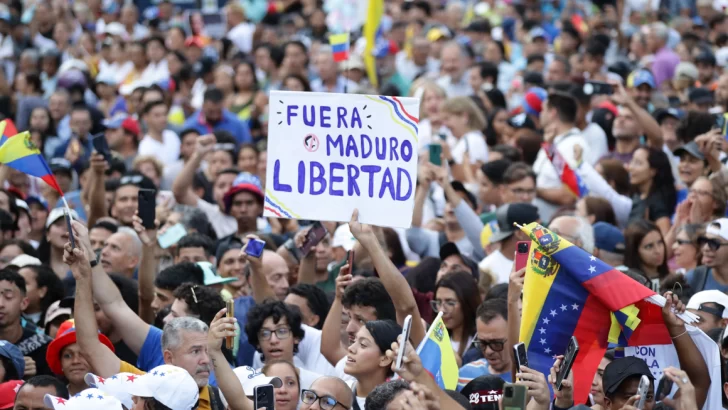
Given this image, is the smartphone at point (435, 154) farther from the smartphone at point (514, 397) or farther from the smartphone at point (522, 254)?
the smartphone at point (514, 397)

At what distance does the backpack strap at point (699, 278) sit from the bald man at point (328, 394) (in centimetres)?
276

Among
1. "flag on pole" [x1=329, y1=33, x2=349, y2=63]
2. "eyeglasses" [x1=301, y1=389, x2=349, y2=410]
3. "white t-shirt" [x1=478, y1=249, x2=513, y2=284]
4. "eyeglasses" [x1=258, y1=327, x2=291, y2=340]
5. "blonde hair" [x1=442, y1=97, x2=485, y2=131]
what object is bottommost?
"eyeglasses" [x1=301, y1=389, x2=349, y2=410]

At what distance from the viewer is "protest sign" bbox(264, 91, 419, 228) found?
277 inches

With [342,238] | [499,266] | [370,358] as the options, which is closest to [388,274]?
[370,358]

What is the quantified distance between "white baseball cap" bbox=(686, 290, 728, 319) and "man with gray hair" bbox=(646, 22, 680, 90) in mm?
8294

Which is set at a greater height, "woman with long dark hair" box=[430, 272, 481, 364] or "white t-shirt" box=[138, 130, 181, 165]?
"white t-shirt" box=[138, 130, 181, 165]

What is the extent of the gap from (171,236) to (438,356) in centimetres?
417

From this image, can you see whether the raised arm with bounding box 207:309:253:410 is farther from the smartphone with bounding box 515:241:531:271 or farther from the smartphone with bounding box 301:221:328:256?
the smartphone with bounding box 301:221:328:256

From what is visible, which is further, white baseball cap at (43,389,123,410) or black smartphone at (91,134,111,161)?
black smartphone at (91,134,111,161)

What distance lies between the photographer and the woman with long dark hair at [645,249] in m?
8.91

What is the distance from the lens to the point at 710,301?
6906mm

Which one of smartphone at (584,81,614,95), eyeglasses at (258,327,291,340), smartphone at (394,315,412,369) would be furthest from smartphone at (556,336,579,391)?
smartphone at (584,81,614,95)

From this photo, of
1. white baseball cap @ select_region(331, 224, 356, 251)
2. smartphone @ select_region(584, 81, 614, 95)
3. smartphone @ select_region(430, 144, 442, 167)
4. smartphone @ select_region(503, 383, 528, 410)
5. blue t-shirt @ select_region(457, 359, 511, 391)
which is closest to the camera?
smartphone @ select_region(503, 383, 528, 410)

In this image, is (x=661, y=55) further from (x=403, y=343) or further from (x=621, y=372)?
(x=403, y=343)
